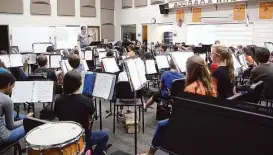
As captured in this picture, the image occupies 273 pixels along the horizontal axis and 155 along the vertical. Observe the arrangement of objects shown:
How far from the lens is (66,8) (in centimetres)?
1489

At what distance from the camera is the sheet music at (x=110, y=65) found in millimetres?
6305

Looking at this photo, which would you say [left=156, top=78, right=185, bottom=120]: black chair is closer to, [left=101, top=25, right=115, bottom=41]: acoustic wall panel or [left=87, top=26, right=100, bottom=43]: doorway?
[left=87, top=26, right=100, bottom=43]: doorway

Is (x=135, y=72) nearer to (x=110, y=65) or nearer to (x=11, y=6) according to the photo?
(x=110, y=65)

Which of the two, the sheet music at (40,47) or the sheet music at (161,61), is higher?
the sheet music at (40,47)

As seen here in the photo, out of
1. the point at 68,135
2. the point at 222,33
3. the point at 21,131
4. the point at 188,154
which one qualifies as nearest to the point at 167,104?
the point at 21,131

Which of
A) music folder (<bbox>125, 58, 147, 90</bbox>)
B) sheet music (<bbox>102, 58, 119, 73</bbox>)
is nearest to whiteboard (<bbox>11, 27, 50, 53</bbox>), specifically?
sheet music (<bbox>102, 58, 119, 73</bbox>)

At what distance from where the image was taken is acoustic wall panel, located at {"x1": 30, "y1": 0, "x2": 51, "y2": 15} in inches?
535

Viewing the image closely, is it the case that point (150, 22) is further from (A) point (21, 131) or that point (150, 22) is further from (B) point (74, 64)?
(A) point (21, 131)

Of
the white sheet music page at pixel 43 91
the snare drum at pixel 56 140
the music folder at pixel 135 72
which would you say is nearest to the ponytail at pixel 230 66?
the music folder at pixel 135 72

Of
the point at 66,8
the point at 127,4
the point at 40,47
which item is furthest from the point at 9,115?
the point at 127,4

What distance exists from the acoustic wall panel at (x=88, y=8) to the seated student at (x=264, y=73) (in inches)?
498

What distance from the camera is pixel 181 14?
1356 cm

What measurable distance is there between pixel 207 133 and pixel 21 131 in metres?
2.77

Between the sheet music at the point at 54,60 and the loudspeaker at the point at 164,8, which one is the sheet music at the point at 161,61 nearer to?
the sheet music at the point at 54,60
